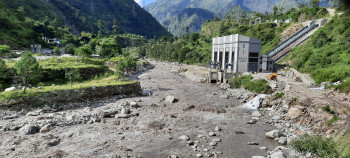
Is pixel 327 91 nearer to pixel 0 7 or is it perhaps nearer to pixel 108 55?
pixel 108 55

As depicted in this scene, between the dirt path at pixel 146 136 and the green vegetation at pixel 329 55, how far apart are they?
1792 cm

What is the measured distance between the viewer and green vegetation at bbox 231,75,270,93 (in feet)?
121

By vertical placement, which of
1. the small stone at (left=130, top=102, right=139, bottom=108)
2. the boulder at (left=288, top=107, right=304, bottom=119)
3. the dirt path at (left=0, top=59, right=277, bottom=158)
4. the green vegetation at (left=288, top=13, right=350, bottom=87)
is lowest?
the dirt path at (left=0, top=59, right=277, bottom=158)

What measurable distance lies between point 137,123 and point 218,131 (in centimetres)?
897

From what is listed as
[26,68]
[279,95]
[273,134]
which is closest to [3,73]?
[26,68]

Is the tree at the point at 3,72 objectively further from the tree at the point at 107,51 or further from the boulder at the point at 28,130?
the tree at the point at 107,51

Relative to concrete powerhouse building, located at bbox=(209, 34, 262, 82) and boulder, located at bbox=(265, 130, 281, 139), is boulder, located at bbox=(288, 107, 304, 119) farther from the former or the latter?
concrete powerhouse building, located at bbox=(209, 34, 262, 82)

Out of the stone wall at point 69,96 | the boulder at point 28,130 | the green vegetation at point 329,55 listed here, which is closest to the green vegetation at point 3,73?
the stone wall at point 69,96

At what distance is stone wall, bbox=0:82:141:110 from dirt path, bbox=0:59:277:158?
2135 millimetres

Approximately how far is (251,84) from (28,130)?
34.9 m

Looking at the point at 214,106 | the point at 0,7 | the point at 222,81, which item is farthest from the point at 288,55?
the point at 0,7

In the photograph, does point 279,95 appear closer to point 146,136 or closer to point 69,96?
point 146,136

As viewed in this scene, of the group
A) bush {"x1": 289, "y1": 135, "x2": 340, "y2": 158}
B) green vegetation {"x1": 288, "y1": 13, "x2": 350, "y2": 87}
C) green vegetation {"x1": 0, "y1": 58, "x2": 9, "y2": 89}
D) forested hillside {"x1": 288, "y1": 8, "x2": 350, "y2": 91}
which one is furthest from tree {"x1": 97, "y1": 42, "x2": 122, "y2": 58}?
bush {"x1": 289, "y1": 135, "x2": 340, "y2": 158}

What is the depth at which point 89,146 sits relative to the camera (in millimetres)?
18422
